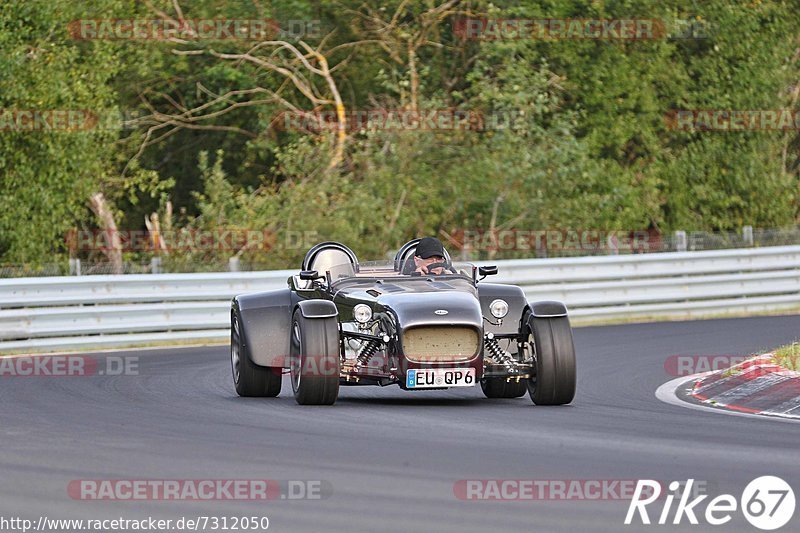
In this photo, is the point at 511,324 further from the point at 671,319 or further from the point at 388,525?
the point at 671,319

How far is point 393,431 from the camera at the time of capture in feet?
35.9

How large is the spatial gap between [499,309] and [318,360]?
170 centimetres

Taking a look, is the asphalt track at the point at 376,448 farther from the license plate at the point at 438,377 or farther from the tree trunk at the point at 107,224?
the tree trunk at the point at 107,224

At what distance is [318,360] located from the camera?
12531 mm

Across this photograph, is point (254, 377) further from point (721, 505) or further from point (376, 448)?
point (721, 505)

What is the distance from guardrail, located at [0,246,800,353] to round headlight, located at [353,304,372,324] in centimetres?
810

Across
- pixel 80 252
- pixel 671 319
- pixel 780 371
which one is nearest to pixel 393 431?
pixel 780 371

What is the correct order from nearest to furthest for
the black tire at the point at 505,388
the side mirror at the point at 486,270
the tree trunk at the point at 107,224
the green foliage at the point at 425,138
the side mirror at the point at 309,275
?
the black tire at the point at 505,388
the side mirror at the point at 309,275
the side mirror at the point at 486,270
the green foliage at the point at 425,138
the tree trunk at the point at 107,224

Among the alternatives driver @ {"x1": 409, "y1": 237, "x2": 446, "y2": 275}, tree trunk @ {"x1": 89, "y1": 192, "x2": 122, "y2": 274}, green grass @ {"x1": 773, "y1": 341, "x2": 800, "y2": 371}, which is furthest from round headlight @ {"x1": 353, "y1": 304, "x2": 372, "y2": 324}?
tree trunk @ {"x1": 89, "y1": 192, "x2": 122, "y2": 274}

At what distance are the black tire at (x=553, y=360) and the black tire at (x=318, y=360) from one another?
5.33 feet

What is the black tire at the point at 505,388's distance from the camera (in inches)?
539

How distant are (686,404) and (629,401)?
0.55 m

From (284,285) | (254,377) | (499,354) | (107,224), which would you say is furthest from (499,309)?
(107,224)

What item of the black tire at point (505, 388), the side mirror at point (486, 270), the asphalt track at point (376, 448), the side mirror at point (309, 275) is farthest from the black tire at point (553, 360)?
the side mirror at point (309, 275)
